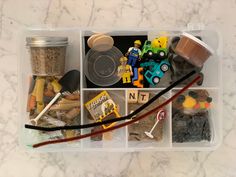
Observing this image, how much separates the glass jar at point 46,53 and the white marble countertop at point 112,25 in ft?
0.32

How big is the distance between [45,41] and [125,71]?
7.3 inches

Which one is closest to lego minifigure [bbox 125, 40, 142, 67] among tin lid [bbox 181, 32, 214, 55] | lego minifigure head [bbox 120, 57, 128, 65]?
lego minifigure head [bbox 120, 57, 128, 65]

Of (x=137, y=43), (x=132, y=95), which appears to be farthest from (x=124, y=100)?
(x=137, y=43)

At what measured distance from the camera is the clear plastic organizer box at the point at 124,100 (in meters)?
0.87

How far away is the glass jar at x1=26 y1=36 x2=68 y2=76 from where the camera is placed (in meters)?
0.83

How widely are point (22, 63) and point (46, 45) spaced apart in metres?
0.08

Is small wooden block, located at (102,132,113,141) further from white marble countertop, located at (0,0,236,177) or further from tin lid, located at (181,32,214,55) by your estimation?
tin lid, located at (181,32,214,55)

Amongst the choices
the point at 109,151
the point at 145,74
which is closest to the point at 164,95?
the point at 145,74

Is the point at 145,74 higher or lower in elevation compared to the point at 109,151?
higher

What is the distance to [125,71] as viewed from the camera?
871 millimetres

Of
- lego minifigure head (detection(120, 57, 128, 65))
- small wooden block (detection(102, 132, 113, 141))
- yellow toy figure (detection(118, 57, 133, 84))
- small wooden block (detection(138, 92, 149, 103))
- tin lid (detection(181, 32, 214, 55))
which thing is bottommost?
small wooden block (detection(102, 132, 113, 141))

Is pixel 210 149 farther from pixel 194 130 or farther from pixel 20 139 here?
pixel 20 139

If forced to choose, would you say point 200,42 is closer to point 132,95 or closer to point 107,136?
point 132,95

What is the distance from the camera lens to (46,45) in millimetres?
827
